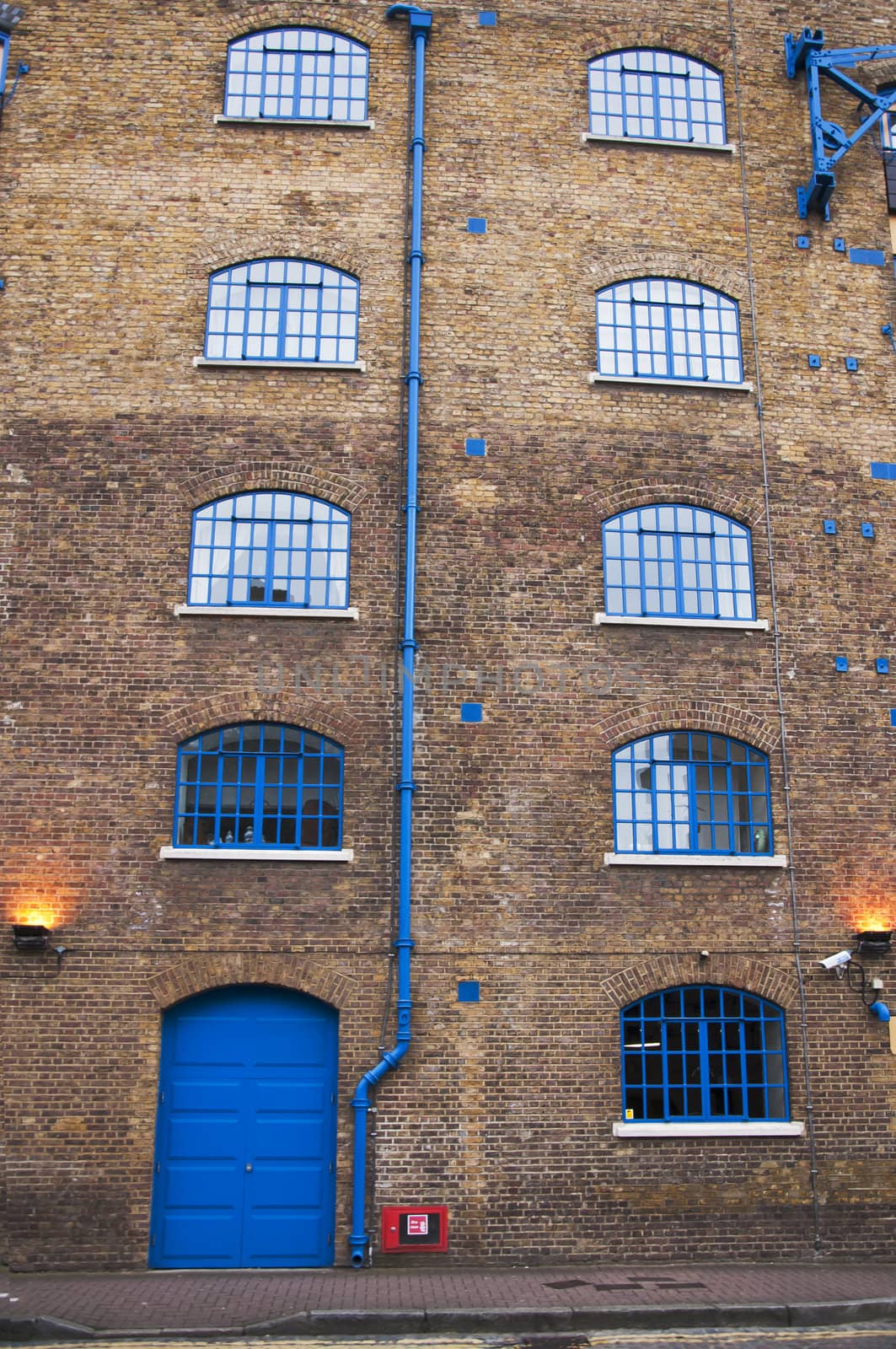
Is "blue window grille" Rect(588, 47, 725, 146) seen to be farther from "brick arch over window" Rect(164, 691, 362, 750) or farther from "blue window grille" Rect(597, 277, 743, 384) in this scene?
"brick arch over window" Rect(164, 691, 362, 750)

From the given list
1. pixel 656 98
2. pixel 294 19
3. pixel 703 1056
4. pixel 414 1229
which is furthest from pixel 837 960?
pixel 294 19

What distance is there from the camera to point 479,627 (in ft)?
49.3

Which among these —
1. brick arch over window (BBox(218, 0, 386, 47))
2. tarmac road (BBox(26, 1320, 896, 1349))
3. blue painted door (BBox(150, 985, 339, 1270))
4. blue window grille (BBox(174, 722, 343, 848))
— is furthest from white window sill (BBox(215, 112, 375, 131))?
tarmac road (BBox(26, 1320, 896, 1349))

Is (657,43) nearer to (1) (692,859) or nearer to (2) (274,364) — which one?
(2) (274,364)

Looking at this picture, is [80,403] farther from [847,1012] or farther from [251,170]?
[847,1012]

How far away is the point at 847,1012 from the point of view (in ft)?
47.3

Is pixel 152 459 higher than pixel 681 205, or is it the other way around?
pixel 681 205

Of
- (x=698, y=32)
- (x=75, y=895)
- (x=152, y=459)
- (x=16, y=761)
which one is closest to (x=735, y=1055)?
(x=75, y=895)

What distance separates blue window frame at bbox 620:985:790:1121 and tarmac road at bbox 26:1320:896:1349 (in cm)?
304

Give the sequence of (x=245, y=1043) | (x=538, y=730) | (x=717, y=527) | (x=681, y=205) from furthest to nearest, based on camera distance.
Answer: (x=681, y=205) → (x=717, y=527) → (x=538, y=730) → (x=245, y=1043)

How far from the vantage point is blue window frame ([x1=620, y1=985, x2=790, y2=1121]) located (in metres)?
14.0

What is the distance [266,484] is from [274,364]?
166 centimetres

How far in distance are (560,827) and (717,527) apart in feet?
15.0

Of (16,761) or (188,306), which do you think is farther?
(188,306)
